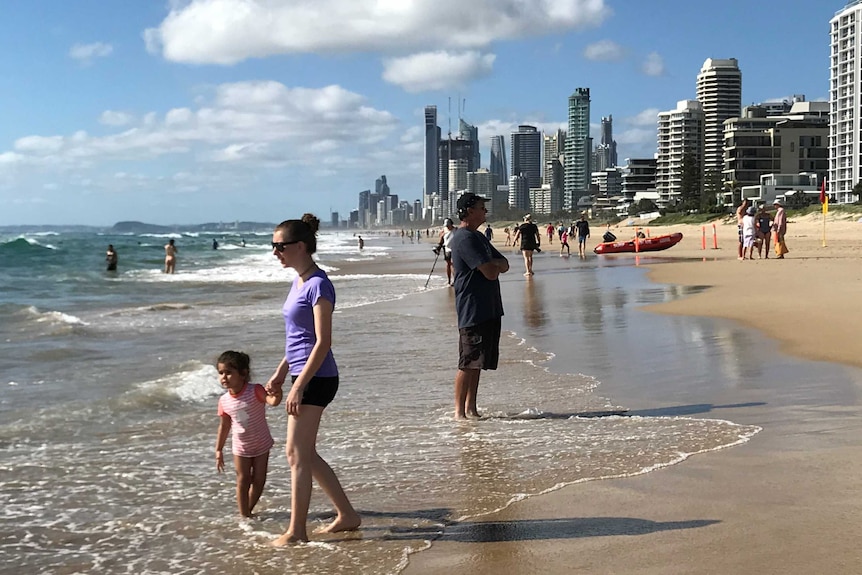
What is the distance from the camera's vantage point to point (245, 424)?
15.7 ft

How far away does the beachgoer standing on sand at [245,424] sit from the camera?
15.5 feet

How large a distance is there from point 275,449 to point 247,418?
5.52 feet

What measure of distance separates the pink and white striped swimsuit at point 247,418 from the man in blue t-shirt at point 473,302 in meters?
2.33

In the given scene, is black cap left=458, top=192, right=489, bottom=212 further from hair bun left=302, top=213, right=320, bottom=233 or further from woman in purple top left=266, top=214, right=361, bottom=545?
woman in purple top left=266, top=214, right=361, bottom=545

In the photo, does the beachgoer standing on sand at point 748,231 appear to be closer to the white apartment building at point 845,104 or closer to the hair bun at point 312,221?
the hair bun at point 312,221

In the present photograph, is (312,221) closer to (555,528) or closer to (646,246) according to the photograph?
(555,528)

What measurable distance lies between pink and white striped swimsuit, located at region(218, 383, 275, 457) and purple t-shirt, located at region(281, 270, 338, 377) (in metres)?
0.45

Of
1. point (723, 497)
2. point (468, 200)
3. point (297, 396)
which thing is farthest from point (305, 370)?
point (468, 200)

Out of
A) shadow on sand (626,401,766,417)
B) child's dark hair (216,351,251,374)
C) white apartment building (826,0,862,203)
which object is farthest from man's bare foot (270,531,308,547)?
white apartment building (826,0,862,203)

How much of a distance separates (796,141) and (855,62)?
76.5 ft

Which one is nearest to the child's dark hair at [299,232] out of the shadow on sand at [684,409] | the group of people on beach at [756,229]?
the shadow on sand at [684,409]

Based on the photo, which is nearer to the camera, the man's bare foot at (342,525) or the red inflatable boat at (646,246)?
the man's bare foot at (342,525)

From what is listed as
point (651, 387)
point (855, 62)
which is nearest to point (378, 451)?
point (651, 387)

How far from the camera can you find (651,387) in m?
8.19
